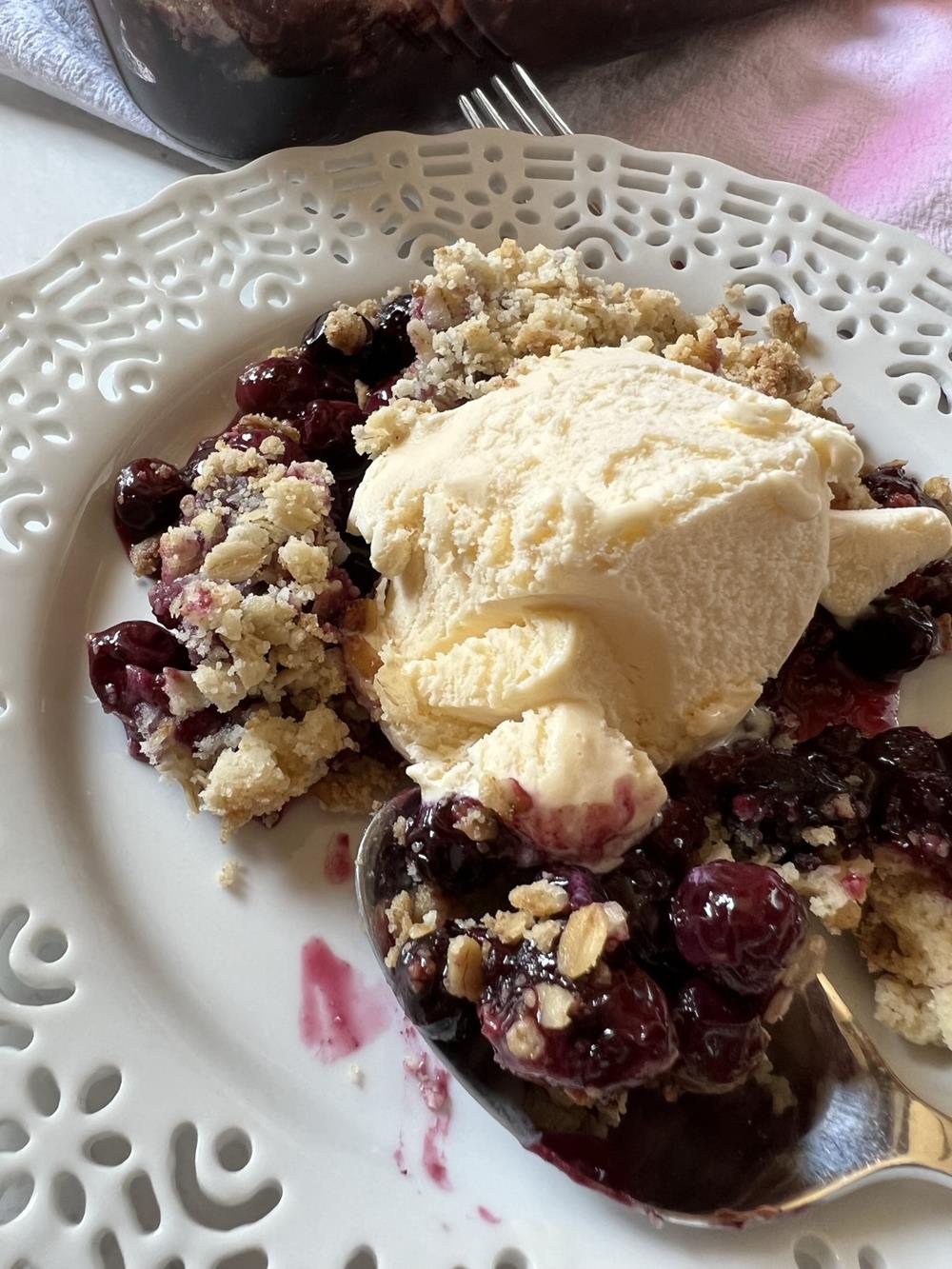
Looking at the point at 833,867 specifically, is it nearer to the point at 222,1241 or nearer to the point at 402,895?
the point at 402,895

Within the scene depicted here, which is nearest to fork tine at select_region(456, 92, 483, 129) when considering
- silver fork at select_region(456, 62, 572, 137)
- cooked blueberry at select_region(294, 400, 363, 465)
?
silver fork at select_region(456, 62, 572, 137)

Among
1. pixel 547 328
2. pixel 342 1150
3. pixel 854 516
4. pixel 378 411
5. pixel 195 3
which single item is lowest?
pixel 854 516

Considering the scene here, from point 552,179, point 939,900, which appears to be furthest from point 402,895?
point 552,179

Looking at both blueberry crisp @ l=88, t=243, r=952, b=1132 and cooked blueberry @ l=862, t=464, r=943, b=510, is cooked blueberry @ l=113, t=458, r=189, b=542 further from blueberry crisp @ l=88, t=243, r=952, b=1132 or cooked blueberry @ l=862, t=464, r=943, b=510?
cooked blueberry @ l=862, t=464, r=943, b=510

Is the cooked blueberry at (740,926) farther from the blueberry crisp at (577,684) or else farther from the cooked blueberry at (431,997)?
the cooked blueberry at (431,997)

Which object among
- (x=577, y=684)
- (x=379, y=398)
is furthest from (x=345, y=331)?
(x=577, y=684)

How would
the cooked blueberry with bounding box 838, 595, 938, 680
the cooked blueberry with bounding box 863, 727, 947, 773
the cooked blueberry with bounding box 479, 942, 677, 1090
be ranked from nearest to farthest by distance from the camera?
the cooked blueberry with bounding box 479, 942, 677, 1090 < the cooked blueberry with bounding box 863, 727, 947, 773 < the cooked blueberry with bounding box 838, 595, 938, 680
